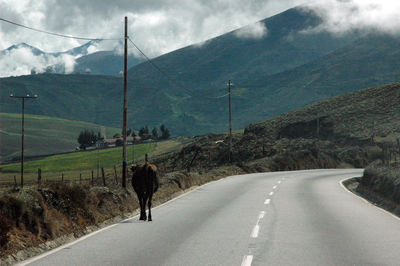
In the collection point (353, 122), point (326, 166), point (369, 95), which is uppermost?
point (369, 95)

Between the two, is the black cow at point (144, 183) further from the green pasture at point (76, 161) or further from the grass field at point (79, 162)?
the green pasture at point (76, 161)

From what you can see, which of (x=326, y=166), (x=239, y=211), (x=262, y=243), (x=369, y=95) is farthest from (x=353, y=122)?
(x=262, y=243)

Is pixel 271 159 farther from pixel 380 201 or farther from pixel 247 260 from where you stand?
pixel 247 260

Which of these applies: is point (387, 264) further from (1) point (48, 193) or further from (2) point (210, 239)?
(1) point (48, 193)

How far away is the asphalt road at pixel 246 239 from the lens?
867 cm

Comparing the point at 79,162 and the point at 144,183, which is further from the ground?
the point at 144,183

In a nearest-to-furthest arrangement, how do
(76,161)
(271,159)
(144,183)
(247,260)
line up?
(247,260)
(144,183)
(271,159)
(76,161)

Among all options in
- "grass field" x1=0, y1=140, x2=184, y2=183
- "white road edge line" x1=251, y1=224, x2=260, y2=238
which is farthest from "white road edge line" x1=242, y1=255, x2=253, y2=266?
"grass field" x1=0, y1=140, x2=184, y2=183

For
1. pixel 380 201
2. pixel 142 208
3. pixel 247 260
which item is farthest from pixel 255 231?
pixel 380 201

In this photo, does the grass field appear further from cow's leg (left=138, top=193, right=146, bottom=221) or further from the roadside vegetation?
cow's leg (left=138, top=193, right=146, bottom=221)

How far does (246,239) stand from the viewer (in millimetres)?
10844

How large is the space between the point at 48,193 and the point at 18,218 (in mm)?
2365

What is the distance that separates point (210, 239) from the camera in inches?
429

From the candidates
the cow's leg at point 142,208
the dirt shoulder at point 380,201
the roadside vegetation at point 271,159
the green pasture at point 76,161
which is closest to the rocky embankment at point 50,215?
the roadside vegetation at point 271,159
